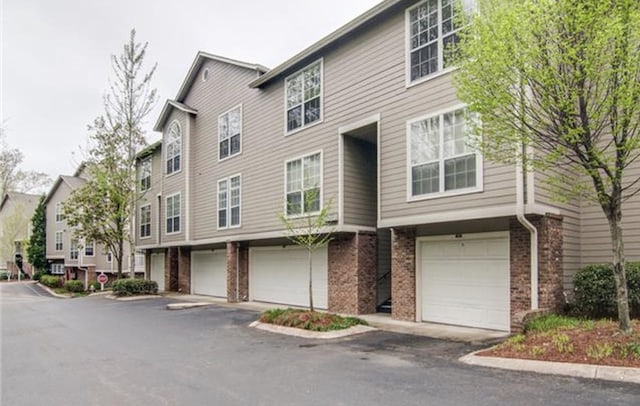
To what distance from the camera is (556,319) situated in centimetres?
880

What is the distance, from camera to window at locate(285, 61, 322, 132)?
1496 centimetres

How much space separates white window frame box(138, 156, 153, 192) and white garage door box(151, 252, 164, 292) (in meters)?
4.00

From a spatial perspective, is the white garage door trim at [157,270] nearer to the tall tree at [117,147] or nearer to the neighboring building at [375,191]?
the tall tree at [117,147]

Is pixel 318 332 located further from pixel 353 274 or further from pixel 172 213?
pixel 172 213

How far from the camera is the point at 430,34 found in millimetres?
11453

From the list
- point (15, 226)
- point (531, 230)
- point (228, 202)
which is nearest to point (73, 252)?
point (15, 226)

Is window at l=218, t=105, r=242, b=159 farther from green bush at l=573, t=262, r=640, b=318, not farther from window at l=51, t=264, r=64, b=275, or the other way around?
window at l=51, t=264, r=64, b=275

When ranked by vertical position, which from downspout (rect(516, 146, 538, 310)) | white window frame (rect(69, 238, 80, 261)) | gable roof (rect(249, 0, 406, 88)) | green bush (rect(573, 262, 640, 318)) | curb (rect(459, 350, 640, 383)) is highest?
gable roof (rect(249, 0, 406, 88))

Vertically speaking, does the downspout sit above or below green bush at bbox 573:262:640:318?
above

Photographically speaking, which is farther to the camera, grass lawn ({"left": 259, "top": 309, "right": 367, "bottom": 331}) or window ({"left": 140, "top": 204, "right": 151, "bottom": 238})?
window ({"left": 140, "top": 204, "right": 151, "bottom": 238})

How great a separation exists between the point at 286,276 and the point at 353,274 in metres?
3.97

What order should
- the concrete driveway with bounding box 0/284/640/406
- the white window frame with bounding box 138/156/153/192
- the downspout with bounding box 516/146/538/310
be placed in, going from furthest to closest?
the white window frame with bounding box 138/156/153/192
the downspout with bounding box 516/146/538/310
the concrete driveway with bounding box 0/284/640/406

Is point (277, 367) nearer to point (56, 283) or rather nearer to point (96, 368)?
point (96, 368)

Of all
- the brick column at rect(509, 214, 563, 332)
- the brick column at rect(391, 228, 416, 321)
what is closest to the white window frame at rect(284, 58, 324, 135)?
the brick column at rect(391, 228, 416, 321)
